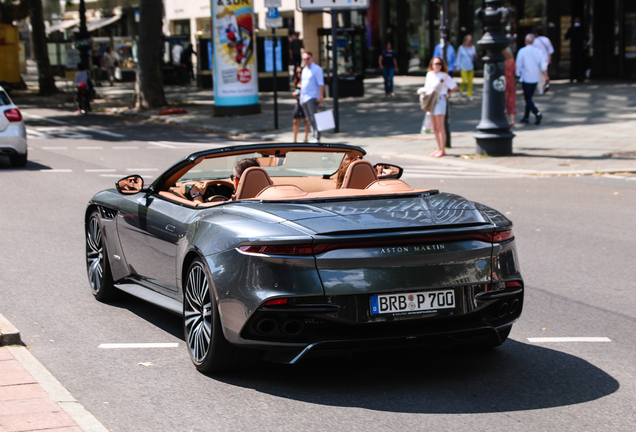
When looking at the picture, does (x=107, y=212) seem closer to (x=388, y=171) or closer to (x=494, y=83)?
(x=388, y=171)

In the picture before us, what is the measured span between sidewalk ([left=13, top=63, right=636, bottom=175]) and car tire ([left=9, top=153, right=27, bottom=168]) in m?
5.93

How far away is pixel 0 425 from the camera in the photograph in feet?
12.9

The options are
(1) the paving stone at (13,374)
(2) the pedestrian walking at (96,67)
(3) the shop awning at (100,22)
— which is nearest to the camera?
(1) the paving stone at (13,374)

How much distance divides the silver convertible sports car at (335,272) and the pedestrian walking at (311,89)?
43.8 ft

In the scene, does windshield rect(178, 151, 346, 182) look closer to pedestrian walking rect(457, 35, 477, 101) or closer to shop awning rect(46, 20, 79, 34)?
pedestrian walking rect(457, 35, 477, 101)

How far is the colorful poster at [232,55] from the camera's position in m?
25.1

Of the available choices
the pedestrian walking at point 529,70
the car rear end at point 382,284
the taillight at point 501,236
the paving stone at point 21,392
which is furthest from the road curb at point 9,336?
the pedestrian walking at point 529,70

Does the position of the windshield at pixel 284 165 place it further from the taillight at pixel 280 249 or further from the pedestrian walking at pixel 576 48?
the pedestrian walking at pixel 576 48

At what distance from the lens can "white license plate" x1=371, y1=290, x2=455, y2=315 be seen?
14.3 ft

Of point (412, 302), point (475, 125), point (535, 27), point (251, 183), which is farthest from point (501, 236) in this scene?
point (535, 27)

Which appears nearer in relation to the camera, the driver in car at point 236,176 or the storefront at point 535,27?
the driver in car at point 236,176

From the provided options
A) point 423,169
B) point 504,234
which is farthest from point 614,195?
point 504,234

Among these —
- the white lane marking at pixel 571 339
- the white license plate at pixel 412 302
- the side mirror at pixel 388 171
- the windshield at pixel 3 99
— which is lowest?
the white lane marking at pixel 571 339

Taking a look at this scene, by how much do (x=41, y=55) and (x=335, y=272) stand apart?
36.1 meters
